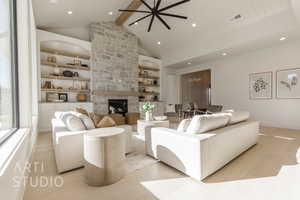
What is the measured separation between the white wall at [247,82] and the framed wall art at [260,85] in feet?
0.40

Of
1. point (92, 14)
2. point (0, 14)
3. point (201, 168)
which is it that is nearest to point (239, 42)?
point (201, 168)

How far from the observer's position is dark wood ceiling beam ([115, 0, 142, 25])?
472 centimetres

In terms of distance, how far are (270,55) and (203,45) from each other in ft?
7.75

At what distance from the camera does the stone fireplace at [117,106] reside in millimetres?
6250

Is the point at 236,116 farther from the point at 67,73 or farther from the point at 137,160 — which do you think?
the point at 67,73

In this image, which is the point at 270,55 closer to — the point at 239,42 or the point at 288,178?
the point at 239,42

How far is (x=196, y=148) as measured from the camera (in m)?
1.80

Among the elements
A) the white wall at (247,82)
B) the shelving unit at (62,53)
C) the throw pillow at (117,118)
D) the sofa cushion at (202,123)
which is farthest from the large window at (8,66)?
the white wall at (247,82)

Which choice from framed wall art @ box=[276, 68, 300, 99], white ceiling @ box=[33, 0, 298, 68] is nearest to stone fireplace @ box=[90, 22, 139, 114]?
white ceiling @ box=[33, 0, 298, 68]

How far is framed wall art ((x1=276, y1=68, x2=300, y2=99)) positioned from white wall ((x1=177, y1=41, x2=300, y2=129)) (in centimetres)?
13

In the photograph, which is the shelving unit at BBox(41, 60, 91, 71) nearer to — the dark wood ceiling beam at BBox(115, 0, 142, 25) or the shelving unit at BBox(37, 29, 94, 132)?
the shelving unit at BBox(37, 29, 94, 132)

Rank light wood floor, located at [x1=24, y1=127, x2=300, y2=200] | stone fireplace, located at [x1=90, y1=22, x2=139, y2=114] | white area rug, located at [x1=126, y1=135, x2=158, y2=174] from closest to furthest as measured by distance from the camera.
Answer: light wood floor, located at [x1=24, y1=127, x2=300, y2=200]
white area rug, located at [x1=126, y1=135, x2=158, y2=174]
stone fireplace, located at [x1=90, y1=22, x2=139, y2=114]

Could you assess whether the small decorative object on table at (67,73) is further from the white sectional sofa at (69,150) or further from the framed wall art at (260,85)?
the framed wall art at (260,85)

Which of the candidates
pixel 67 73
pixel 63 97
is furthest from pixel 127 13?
pixel 63 97
